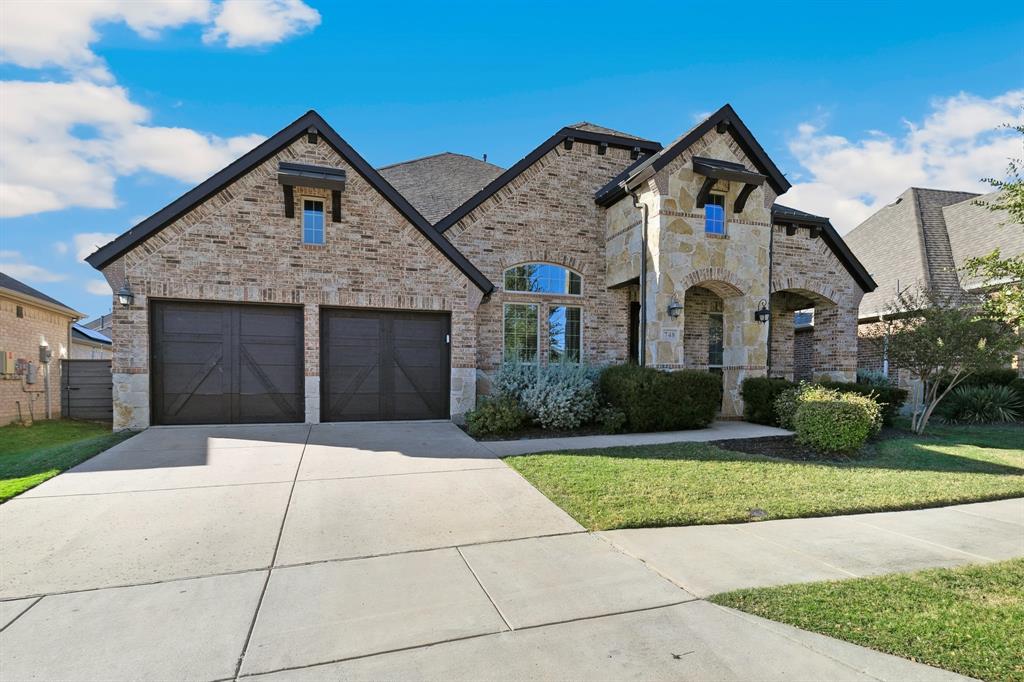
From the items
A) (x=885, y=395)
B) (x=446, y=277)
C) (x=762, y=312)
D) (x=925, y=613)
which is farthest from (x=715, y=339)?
(x=925, y=613)

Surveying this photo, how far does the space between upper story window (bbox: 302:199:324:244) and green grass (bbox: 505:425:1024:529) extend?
641 centimetres

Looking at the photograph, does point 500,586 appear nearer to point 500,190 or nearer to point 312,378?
point 312,378

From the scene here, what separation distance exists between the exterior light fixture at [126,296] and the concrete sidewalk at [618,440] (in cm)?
709

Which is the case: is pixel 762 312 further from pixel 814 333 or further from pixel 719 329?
pixel 814 333

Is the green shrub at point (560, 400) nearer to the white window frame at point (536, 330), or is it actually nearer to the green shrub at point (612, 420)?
the green shrub at point (612, 420)

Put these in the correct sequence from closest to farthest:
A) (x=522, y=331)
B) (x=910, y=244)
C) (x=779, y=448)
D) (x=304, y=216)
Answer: (x=779, y=448), (x=304, y=216), (x=522, y=331), (x=910, y=244)

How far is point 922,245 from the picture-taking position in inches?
722

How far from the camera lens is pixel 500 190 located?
12594mm

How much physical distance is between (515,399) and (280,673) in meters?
7.90

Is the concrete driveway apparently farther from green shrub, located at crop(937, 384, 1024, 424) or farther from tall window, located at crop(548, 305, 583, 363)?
green shrub, located at crop(937, 384, 1024, 424)

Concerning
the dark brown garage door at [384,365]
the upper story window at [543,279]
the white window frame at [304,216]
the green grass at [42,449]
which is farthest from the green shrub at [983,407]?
the green grass at [42,449]

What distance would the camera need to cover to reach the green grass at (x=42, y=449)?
19.7 feet

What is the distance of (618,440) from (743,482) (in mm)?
2915

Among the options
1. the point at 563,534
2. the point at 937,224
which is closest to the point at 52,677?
the point at 563,534
